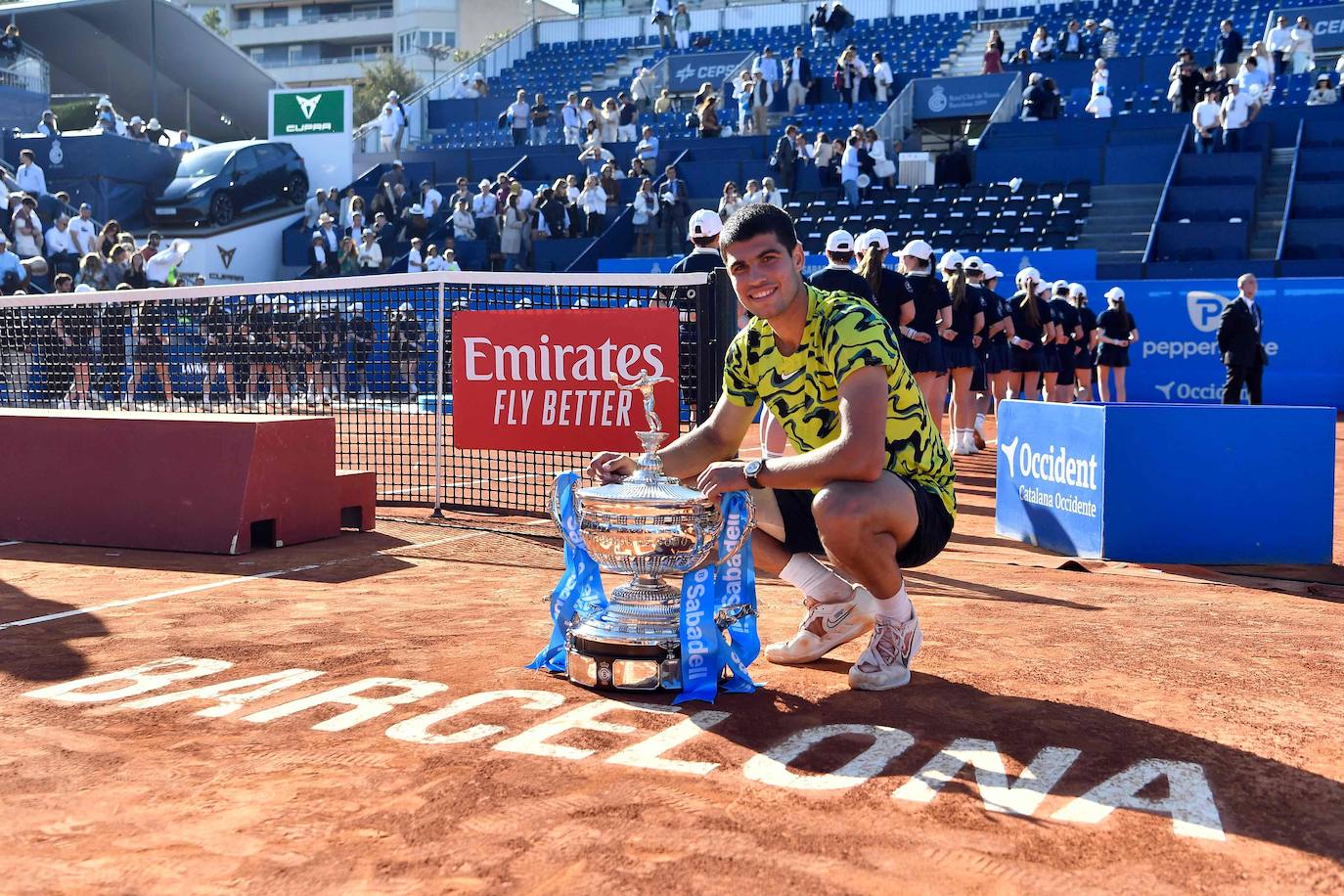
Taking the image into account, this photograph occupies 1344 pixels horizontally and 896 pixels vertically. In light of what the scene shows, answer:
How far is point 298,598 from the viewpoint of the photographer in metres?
6.36

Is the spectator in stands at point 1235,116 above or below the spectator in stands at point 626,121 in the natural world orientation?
below

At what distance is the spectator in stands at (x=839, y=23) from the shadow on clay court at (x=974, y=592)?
107ft

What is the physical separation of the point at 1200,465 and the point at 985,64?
2464 centimetres

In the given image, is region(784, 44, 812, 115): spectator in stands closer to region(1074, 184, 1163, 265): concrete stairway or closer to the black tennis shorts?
region(1074, 184, 1163, 265): concrete stairway

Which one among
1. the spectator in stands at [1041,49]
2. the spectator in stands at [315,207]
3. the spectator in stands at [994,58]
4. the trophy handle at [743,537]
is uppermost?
the spectator in stands at [1041,49]

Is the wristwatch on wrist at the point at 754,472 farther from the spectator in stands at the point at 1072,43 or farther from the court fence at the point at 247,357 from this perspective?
the spectator in stands at the point at 1072,43

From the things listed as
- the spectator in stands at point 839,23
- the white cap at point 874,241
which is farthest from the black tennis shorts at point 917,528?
the spectator in stands at point 839,23

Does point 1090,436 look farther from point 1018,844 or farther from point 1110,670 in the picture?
point 1018,844

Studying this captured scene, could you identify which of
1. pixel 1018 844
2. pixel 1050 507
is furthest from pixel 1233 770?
pixel 1050 507

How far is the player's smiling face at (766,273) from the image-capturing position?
4.39 m

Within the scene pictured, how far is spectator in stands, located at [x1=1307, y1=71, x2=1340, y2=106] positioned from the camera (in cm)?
2442

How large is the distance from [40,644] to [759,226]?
3273 mm

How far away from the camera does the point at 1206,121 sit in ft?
78.2

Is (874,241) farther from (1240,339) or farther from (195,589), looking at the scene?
(1240,339)
